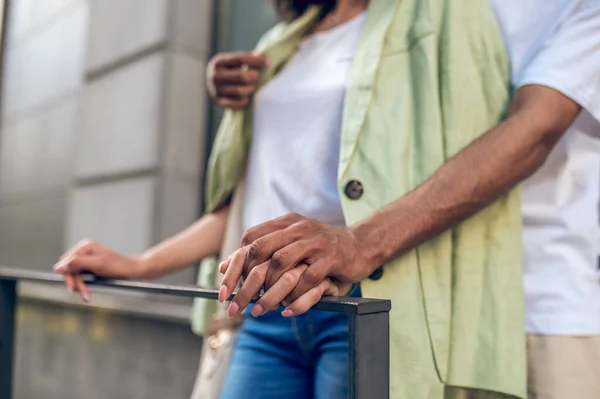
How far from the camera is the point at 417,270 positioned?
43.2 inches

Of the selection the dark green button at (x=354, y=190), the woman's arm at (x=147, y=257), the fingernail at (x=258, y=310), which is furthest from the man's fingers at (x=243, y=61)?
the fingernail at (x=258, y=310)

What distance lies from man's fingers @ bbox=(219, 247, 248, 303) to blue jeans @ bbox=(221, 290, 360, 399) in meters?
0.36

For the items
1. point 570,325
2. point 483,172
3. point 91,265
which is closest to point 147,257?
point 91,265

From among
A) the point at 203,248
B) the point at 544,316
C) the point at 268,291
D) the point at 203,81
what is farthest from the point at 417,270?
the point at 203,81

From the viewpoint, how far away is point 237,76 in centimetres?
154

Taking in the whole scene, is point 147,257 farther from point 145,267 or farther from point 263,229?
point 263,229

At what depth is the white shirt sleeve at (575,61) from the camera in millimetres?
1070

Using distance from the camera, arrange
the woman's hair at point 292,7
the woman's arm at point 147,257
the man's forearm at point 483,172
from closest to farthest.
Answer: the man's forearm at point 483,172, the woman's arm at point 147,257, the woman's hair at point 292,7

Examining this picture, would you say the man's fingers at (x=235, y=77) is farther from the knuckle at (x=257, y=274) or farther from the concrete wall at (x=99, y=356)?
the concrete wall at (x=99, y=356)

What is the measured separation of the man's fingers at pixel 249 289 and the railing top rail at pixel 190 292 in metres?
0.09

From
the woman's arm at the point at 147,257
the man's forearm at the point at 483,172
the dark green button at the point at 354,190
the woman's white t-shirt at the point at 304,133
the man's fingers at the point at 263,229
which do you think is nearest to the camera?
the man's fingers at the point at 263,229

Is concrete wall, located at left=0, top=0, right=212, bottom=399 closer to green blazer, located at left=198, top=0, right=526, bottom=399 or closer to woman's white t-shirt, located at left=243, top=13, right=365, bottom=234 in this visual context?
woman's white t-shirt, located at left=243, top=13, right=365, bottom=234

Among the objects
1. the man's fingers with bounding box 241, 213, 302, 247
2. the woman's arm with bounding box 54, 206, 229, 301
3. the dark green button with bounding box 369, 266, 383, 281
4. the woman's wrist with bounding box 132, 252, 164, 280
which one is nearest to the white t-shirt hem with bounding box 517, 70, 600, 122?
the dark green button with bounding box 369, 266, 383, 281

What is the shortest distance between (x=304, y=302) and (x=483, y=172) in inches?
17.3
